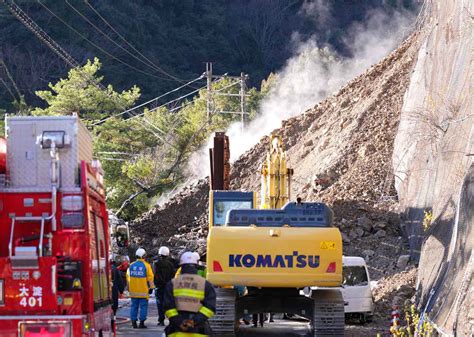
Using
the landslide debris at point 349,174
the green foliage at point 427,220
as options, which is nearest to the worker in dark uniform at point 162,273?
the landslide debris at point 349,174

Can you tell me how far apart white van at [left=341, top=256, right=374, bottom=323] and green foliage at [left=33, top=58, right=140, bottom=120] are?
135 feet

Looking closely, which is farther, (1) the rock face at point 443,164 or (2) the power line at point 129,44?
(2) the power line at point 129,44

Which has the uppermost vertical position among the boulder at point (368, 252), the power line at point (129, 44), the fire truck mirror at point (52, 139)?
the power line at point (129, 44)

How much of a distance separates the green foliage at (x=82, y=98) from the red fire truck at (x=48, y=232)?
50.8 m

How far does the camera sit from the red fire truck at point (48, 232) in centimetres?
1515

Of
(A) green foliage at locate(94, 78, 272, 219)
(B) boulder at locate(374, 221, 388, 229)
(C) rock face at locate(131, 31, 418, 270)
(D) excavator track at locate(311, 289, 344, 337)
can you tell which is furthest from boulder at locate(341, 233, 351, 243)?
(A) green foliage at locate(94, 78, 272, 219)

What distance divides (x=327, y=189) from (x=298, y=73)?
54.5 metres

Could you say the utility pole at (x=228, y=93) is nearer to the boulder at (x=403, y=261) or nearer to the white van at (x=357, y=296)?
the boulder at (x=403, y=261)

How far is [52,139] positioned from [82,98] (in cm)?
5340

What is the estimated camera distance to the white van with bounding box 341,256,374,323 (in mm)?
26875

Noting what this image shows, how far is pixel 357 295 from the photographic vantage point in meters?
27.1

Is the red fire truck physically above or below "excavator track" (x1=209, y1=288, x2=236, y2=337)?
above

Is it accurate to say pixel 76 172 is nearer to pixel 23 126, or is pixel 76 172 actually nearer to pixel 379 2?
pixel 23 126

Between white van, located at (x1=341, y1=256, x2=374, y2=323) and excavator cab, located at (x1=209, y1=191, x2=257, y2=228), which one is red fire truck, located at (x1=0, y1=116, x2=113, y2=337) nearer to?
white van, located at (x1=341, y1=256, x2=374, y2=323)
